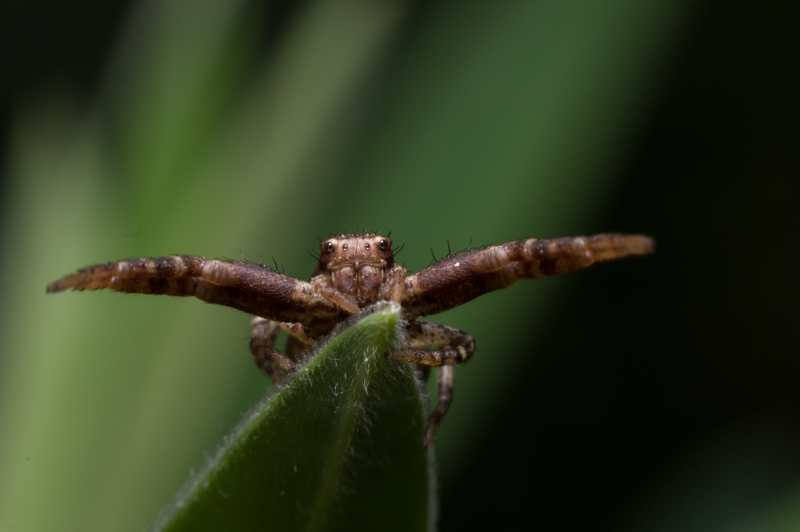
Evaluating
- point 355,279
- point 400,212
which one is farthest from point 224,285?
point 400,212

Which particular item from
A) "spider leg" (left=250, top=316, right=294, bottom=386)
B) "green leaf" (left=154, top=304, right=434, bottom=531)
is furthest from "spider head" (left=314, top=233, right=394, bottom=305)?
"green leaf" (left=154, top=304, right=434, bottom=531)

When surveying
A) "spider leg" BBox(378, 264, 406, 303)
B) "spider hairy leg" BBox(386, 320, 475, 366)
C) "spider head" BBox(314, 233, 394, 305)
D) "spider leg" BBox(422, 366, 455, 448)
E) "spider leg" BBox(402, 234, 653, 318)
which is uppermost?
"spider head" BBox(314, 233, 394, 305)

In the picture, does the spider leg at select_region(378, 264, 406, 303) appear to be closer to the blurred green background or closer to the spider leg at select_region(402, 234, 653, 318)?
the spider leg at select_region(402, 234, 653, 318)

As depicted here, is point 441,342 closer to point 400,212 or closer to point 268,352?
point 268,352

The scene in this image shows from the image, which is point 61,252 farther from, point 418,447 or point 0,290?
point 418,447

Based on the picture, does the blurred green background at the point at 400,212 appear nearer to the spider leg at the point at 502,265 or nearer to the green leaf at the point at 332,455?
the spider leg at the point at 502,265

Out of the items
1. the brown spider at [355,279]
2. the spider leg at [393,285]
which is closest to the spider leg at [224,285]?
the brown spider at [355,279]

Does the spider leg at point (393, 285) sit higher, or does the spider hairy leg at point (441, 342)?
the spider leg at point (393, 285)
